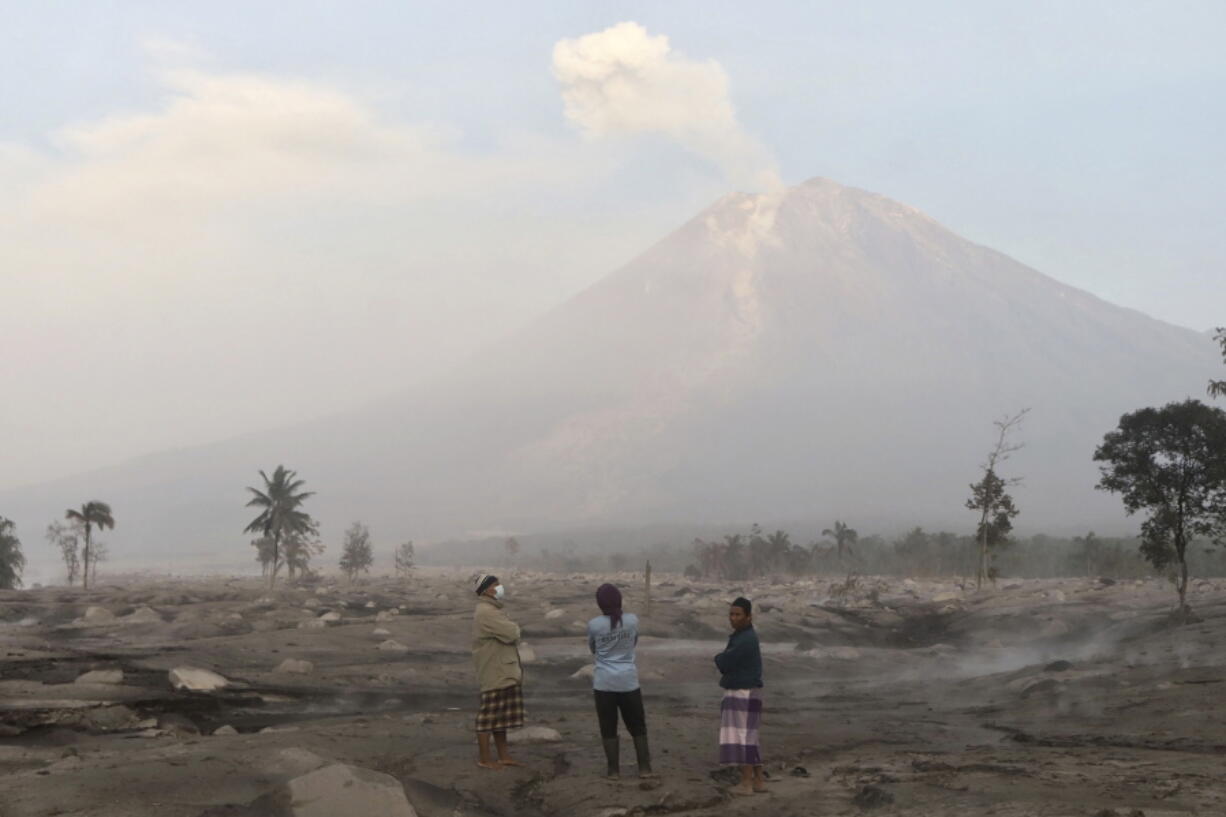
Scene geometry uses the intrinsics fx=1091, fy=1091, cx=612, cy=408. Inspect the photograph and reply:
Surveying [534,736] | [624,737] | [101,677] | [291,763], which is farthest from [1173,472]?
[101,677]

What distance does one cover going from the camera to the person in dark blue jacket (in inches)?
419

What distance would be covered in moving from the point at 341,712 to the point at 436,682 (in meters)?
4.37

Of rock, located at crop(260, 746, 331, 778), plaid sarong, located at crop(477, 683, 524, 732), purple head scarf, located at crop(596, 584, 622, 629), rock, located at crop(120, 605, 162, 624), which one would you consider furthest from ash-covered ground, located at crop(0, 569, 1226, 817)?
purple head scarf, located at crop(596, 584, 622, 629)

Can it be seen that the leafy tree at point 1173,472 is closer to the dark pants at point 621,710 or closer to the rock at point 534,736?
the rock at point 534,736

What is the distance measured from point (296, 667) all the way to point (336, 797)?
11.8m

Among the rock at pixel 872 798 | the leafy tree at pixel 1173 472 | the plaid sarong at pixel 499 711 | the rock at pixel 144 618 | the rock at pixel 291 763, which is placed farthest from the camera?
the rock at pixel 144 618

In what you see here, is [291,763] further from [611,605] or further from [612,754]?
[611,605]

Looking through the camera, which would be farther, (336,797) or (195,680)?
(195,680)

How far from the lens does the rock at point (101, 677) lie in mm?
16656

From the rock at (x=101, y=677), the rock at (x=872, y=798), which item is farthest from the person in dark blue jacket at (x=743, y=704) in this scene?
the rock at (x=101, y=677)

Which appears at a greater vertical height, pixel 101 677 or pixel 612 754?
pixel 101 677

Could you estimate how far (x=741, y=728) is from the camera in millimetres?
10711

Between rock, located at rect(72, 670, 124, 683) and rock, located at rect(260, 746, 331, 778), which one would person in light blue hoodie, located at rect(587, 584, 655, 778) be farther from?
rock, located at rect(72, 670, 124, 683)

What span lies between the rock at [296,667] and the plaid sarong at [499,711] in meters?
9.74
